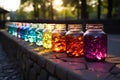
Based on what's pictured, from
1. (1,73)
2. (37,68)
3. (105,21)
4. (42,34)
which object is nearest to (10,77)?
(1,73)

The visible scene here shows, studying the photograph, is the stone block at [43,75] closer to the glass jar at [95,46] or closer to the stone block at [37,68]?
the stone block at [37,68]

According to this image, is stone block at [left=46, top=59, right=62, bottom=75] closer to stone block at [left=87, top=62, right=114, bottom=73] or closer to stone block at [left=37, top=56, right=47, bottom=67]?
stone block at [left=37, top=56, right=47, bottom=67]

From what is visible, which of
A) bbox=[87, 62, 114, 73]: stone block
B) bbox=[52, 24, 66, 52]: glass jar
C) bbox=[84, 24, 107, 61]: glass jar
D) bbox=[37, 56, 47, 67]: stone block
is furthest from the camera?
bbox=[52, 24, 66, 52]: glass jar

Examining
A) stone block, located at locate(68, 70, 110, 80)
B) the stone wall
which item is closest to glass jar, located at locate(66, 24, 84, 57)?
the stone wall

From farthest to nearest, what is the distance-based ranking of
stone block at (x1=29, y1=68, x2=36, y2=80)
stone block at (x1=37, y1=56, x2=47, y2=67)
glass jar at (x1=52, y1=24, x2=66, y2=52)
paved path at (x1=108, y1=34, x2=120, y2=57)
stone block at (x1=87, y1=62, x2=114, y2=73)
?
paved path at (x1=108, y1=34, x2=120, y2=57) → stone block at (x1=29, y1=68, x2=36, y2=80) → glass jar at (x1=52, y1=24, x2=66, y2=52) → stone block at (x1=37, y1=56, x2=47, y2=67) → stone block at (x1=87, y1=62, x2=114, y2=73)

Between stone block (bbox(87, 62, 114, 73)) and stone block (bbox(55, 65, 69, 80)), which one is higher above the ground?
stone block (bbox(87, 62, 114, 73))

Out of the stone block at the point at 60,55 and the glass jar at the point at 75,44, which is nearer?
the glass jar at the point at 75,44

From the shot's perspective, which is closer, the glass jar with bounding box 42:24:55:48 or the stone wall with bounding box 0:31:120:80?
the stone wall with bounding box 0:31:120:80

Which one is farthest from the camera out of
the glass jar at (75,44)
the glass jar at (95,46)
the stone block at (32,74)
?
the stone block at (32,74)

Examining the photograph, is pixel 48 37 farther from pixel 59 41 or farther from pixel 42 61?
pixel 42 61

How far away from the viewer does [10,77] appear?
22.3ft

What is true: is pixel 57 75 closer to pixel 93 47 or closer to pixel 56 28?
pixel 93 47

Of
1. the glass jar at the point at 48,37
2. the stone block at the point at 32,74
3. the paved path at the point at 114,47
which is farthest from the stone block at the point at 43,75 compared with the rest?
the paved path at the point at 114,47

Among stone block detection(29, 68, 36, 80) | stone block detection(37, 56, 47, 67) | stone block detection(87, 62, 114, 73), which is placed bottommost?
stone block detection(29, 68, 36, 80)
